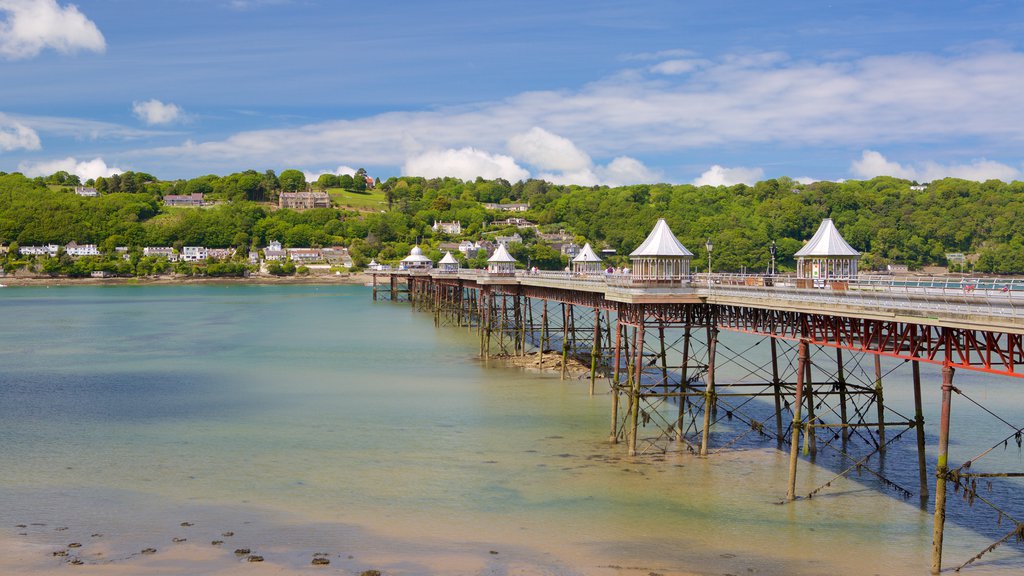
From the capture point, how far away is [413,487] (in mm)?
28125

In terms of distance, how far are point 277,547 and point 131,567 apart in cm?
341

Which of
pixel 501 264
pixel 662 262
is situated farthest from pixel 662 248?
pixel 501 264

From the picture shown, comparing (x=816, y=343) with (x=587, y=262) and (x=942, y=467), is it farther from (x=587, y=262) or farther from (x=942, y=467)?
(x=587, y=262)

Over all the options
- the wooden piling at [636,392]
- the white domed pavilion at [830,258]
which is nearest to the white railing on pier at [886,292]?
the white domed pavilion at [830,258]

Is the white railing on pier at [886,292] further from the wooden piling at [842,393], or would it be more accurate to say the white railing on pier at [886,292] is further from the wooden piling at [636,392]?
the wooden piling at [842,393]

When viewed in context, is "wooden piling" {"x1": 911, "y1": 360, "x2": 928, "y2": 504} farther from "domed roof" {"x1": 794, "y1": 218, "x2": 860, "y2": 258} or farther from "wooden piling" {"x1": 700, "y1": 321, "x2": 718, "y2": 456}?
"domed roof" {"x1": 794, "y1": 218, "x2": 860, "y2": 258}

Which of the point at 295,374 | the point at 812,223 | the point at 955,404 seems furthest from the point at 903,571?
the point at 812,223

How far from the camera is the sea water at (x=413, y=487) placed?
2197 centimetres

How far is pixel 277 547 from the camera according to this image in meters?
22.5

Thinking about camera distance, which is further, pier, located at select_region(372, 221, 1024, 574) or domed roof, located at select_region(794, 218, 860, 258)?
domed roof, located at select_region(794, 218, 860, 258)

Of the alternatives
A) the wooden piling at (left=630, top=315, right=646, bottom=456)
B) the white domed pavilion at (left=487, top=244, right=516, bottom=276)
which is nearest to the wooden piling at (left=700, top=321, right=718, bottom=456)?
the wooden piling at (left=630, top=315, right=646, bottom=456)

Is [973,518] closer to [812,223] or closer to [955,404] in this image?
[955,404]

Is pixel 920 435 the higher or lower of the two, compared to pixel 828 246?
lower

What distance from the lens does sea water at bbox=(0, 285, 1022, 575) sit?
22.0m
